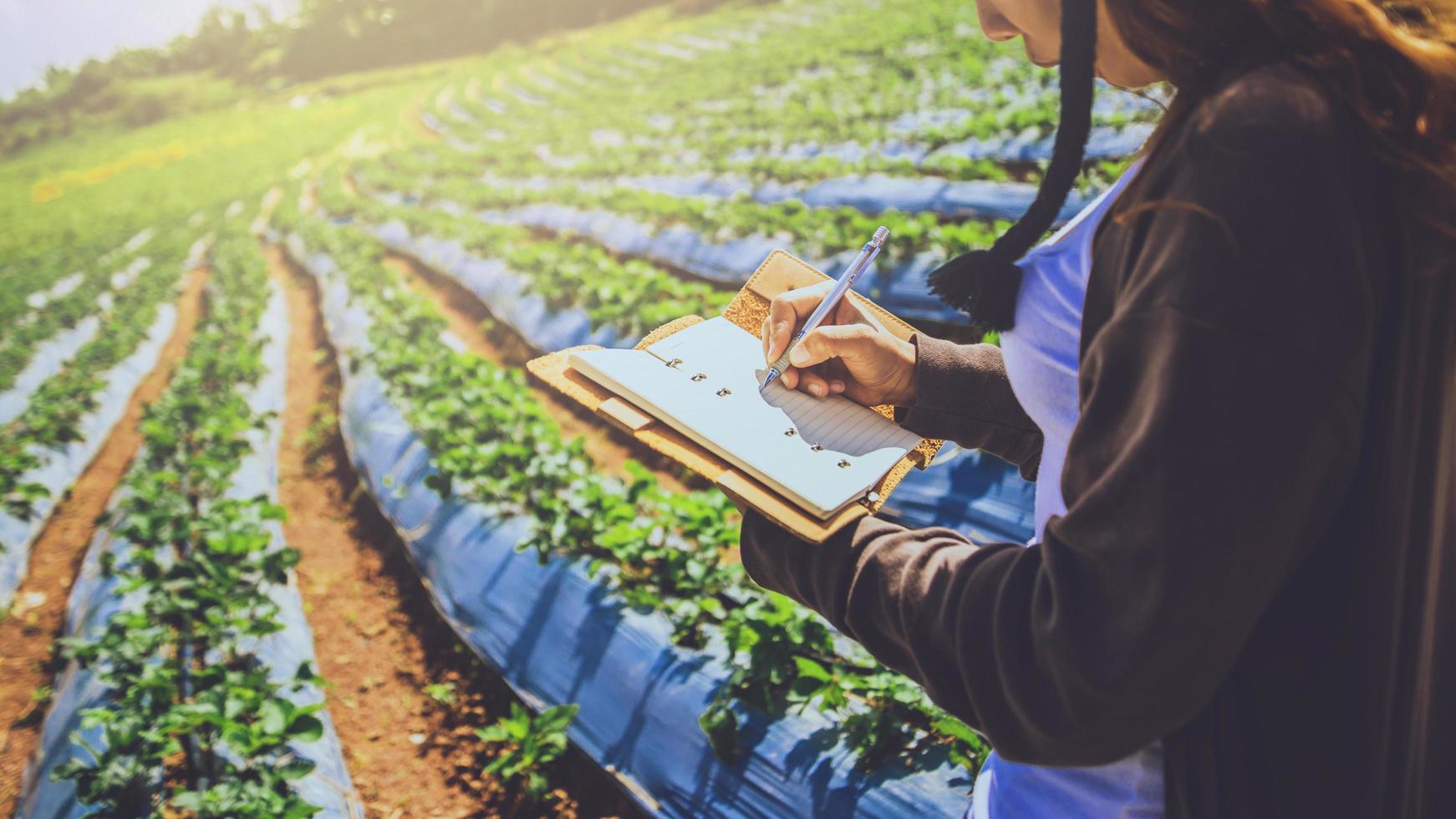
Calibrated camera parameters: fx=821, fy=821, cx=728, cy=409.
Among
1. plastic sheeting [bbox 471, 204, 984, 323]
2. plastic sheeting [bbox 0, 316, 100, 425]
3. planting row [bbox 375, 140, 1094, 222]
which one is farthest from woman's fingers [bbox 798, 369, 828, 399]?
plastic sheeting [bbox 0, 316, 100, 425]

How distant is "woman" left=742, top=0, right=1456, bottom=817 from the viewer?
659mm

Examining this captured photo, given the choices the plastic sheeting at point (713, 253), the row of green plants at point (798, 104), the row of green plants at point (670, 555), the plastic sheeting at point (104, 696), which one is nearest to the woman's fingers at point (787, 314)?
the row of green plants at point (670, 555)

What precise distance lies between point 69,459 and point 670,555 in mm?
6611

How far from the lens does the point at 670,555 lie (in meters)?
3.49

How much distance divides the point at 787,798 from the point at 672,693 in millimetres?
609

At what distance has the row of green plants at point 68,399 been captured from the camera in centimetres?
638

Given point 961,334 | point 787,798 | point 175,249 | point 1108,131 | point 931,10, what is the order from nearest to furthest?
point 787,798 < point 961,334 < point 1108,131 < point 175,249 < point 931,10

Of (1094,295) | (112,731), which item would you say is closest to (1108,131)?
(1094,295)

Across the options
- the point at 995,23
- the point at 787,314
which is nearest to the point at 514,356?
the point at 787,314

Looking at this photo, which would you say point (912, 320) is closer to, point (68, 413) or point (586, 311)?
point (586, 311)

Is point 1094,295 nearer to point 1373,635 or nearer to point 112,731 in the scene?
point 1373,635

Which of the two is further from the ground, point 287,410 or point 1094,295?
point 1094,295

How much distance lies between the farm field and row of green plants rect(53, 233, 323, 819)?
0.7 inches

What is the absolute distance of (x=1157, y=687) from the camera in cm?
71
